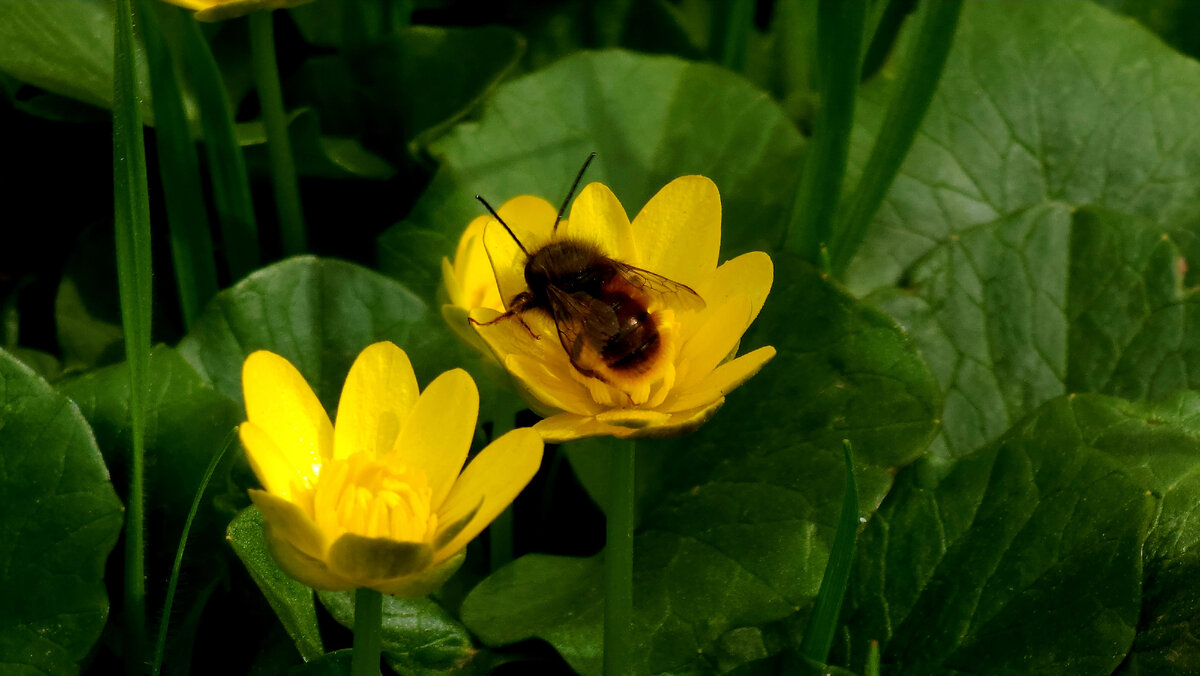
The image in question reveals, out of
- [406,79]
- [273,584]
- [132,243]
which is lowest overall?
[273,584]

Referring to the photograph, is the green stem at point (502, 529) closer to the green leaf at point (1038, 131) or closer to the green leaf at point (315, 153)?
the green leaf at point (315, 153)

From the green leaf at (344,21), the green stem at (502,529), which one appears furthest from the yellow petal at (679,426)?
the green leaf at (344,21)

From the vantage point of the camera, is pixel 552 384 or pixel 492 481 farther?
pixel 552 384

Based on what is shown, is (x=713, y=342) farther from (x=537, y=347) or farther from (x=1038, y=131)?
(x=1038, y=131)

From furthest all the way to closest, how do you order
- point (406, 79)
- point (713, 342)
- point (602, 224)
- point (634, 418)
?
1. point (406, 79)
2. point (602, 224)
3. point (713, 342)
4. point (634, 418)

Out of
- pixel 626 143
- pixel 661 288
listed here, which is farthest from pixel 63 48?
pixel 661 288

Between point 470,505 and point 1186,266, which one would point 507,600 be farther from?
point 1186,266

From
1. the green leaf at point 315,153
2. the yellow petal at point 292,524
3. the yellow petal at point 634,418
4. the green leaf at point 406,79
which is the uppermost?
the green leaf at point 406,79
